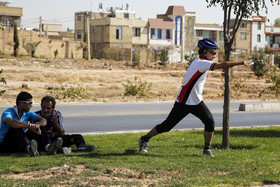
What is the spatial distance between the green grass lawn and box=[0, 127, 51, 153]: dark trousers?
20cm

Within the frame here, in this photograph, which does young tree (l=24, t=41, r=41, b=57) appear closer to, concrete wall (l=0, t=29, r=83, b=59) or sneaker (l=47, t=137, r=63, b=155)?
concrete wall (l=0, t=29, r=83, b=59)

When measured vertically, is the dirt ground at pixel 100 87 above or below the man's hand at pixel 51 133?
below

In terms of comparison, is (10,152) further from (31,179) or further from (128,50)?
(128,50)

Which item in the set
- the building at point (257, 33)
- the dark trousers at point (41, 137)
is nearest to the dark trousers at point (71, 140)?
the dark trousers at point (41, 137)

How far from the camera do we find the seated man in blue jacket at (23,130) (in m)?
8.48

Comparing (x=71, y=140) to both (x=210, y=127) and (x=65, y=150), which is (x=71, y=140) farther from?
(x=210, y=127)

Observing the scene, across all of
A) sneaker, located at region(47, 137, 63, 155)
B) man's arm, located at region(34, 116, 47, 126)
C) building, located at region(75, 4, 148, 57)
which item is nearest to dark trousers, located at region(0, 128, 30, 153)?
man's arm, located at region(34, 116, 47, 126)

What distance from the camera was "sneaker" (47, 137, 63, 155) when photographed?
841cm

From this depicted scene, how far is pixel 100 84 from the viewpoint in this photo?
1291 inches

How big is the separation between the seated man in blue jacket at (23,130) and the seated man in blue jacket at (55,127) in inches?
9.6

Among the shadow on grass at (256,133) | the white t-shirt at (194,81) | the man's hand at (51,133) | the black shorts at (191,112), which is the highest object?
the white t-shirt at (194,81)

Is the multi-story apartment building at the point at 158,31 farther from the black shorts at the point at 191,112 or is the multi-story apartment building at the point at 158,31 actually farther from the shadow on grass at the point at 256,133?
the black shorts at the point at 191,112

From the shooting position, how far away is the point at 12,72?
36812 mm

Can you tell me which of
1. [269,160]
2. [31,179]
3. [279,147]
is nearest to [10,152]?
[31,179]
